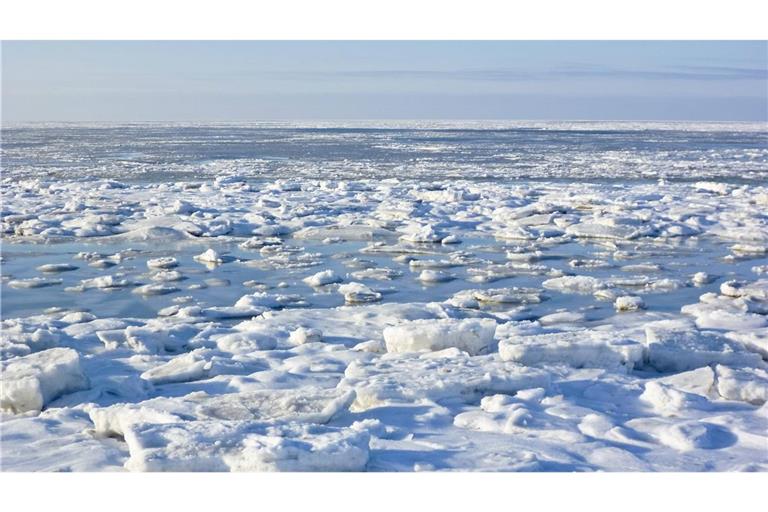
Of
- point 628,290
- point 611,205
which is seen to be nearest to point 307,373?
point 628,290

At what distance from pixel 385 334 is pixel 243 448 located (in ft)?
7.19

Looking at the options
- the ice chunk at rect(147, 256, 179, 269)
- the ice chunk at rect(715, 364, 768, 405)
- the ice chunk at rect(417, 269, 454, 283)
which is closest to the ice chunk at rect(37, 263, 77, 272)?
the ice chunk at rect(147, 256, 179, 269)

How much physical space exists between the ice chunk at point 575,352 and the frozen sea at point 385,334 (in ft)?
0.05

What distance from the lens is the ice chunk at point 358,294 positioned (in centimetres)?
724

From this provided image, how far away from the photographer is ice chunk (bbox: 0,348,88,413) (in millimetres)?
4406

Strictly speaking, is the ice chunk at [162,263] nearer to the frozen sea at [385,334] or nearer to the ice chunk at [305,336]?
the frozen sea at [385,334]

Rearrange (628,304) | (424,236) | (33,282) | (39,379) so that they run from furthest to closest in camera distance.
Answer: (424,236), (33,282), (628,304), (39,379)

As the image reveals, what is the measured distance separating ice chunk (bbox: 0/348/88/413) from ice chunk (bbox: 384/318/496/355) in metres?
2.01

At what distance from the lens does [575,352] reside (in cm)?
527

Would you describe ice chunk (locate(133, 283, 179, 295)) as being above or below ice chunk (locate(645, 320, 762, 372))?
below

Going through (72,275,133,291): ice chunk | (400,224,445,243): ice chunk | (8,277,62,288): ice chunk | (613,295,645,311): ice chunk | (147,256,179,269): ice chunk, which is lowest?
(8,277,62,288): ice chunk

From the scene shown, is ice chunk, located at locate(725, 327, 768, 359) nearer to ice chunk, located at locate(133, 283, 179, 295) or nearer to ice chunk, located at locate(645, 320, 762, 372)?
ice chunk, located at locate(645, 320, 762, 372)

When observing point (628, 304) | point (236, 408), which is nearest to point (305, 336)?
point (236, 408)

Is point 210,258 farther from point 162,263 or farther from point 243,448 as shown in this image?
point 243,448
